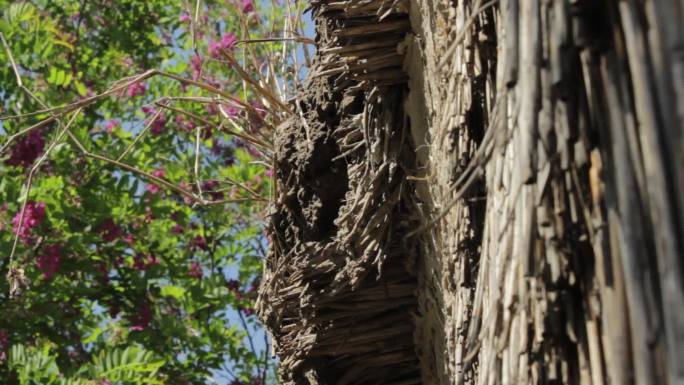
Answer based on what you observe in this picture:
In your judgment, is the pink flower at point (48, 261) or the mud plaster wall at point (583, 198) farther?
the pink flower at point (48, 261)

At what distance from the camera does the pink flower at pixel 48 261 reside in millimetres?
6266

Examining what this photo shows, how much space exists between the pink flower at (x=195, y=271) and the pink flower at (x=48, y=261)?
114 cm

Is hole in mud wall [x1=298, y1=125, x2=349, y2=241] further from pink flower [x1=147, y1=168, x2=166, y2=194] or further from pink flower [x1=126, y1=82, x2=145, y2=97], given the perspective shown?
pink flower [x1=126, y1=82, x2=145, y2=97]

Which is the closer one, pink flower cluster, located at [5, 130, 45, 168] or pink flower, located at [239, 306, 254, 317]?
pink flower cluster, located at [5, 130, 45, 168]

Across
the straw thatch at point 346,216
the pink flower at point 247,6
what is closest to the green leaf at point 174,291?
the pink flower at point 247,6

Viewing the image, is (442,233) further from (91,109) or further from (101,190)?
(91,109)

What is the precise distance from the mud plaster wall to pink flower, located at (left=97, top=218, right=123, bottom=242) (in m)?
4.84

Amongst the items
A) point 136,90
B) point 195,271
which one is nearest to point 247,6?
point 136,90

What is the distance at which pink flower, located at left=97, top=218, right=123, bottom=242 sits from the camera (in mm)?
6531

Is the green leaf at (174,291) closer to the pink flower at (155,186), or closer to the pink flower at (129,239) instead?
the pink flower at (129,239)

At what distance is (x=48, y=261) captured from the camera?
6.29 meters

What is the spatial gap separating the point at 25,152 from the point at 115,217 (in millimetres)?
620

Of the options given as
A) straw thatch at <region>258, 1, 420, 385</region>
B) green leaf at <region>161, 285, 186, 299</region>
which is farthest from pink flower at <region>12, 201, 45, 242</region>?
straw thatch at <region>258, 1, 420, 385</region>

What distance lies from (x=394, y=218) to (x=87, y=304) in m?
4.32
